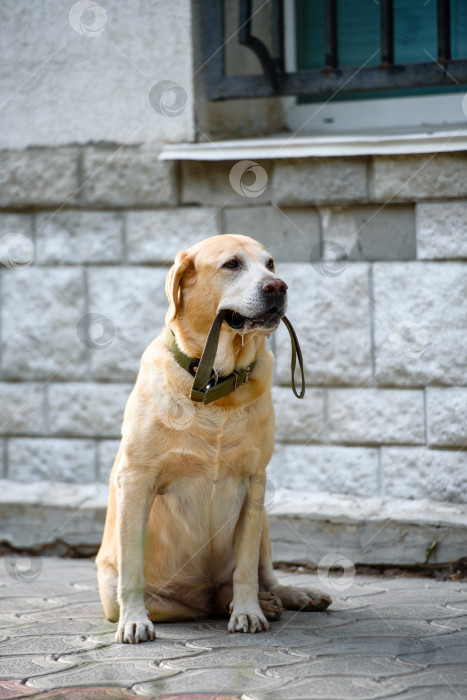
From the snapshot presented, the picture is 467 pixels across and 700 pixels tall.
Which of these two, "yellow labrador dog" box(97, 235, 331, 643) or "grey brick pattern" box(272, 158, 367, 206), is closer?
"yellow labrador dog" box(97, 235, 331, 643)

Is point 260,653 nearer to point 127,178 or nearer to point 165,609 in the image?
point 165,609

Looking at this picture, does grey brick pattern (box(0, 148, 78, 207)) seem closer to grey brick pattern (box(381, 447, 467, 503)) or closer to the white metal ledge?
the white metal ledge

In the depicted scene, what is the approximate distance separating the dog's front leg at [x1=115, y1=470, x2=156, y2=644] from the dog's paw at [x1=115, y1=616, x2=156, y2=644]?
1 cm

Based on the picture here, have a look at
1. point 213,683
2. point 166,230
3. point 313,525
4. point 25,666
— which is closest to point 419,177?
point 166,230

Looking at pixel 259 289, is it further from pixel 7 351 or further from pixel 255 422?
pixel 7 351

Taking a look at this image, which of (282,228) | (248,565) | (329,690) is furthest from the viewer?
(282,228)

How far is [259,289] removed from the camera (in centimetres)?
333

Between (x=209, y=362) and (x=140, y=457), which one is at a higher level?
(x=209, y=362)

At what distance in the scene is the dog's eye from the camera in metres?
3.45

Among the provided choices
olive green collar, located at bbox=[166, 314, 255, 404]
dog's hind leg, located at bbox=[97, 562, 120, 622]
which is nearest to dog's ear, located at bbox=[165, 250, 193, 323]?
olive green collar, located at bbox=[166, 314, 255, 404]

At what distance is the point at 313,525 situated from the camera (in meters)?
4.62

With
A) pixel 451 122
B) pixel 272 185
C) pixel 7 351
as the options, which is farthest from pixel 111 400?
pixel 451 122

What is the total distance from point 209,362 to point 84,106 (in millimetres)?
2494

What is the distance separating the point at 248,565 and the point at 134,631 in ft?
1.66
